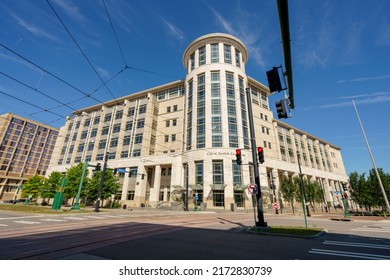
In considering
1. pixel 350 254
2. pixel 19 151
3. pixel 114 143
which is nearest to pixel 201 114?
pixel 114 143

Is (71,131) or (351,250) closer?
(351,250)

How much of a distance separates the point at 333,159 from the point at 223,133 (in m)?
65.8

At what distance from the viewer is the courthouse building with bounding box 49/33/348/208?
3856 centimetres

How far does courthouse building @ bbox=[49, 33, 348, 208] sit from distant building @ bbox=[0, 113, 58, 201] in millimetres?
34547

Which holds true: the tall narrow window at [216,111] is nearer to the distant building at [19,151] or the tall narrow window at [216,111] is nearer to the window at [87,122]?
the window at [87,122]

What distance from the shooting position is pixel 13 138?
272 feet

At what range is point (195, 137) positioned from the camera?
4147 centimetres

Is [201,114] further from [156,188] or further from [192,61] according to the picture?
[156,188]

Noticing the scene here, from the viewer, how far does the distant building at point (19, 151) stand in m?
78.3

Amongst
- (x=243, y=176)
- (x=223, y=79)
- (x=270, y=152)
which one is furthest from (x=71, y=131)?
(x=270, y=152)

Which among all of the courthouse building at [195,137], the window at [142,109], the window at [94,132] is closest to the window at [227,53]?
the courthouse building at [195,137]
